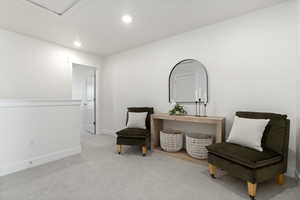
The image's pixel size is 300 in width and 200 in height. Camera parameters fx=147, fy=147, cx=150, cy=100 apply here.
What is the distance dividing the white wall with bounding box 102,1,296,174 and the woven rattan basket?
46cm

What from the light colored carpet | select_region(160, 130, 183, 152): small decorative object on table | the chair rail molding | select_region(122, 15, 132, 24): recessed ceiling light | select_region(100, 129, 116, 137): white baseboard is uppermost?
select_region(122, 15, 132, 24): recessed ceiling light

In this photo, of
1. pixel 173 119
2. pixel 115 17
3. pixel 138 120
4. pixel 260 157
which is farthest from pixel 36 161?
pixel 260 157

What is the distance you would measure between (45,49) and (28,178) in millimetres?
2822

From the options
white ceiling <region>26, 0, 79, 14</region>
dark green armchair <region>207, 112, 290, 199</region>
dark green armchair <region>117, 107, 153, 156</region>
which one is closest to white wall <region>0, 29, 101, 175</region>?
dark green armchair <region>117, 107, 153, 156</region>

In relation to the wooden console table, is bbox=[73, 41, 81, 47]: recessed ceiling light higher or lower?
higher

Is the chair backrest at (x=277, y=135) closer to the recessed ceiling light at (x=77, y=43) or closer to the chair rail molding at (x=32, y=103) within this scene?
the chair rail molding at (x=32, y=103)

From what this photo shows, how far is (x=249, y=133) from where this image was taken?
1.89 m

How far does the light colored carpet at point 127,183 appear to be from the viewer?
165 cm

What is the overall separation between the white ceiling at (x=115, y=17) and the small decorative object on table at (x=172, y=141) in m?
2.13

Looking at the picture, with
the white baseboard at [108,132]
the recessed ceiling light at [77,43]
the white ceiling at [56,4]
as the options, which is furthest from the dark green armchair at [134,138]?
the recessed ceiling light at [77,43]

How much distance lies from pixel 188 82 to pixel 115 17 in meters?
1.83

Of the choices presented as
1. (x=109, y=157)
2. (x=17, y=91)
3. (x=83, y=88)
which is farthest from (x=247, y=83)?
(x=83, y=88)

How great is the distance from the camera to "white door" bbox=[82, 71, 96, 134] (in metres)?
5.02

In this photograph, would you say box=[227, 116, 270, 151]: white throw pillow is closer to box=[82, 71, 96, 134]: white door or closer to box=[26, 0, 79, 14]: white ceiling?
box=[26, 0, 79, 14]: white ceiling
